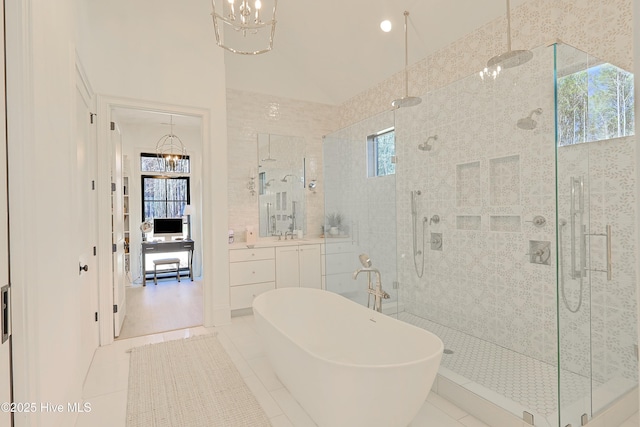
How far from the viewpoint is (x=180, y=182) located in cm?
677

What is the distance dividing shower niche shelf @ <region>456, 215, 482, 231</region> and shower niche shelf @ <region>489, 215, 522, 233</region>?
99mm

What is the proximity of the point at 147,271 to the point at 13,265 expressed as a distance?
18.8ft

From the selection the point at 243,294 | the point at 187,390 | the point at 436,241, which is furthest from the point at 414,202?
the point at 187,390

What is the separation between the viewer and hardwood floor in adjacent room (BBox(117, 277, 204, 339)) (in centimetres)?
375

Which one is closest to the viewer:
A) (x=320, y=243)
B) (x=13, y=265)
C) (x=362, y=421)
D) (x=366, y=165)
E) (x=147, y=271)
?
(x=13, y=265)

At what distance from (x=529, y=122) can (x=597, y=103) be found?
0.44 m

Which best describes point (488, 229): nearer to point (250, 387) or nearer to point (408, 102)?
point (408, 102)

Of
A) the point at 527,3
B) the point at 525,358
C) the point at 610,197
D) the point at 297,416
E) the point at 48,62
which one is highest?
the point at 527,3

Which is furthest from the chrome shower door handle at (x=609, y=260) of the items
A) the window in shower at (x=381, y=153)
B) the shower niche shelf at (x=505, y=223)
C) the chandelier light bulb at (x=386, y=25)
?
the chandelier light bulb at (x=386, y=25)

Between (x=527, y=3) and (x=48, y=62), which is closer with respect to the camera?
(x=48, y=62)

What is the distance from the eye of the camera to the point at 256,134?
4.69 metres

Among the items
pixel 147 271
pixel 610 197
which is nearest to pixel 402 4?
pixel 610 197

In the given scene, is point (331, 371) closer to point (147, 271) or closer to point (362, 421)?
point (362, 421)

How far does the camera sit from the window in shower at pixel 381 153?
3318mm
